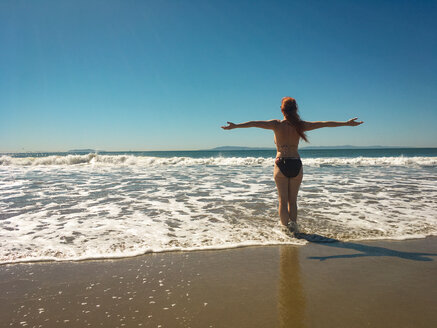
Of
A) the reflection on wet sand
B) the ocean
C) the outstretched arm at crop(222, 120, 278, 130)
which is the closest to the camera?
the reflection on wet sand

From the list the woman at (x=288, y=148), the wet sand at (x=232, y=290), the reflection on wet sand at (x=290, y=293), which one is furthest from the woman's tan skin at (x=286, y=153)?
the reflection on wet sand at (x=290, y=293)

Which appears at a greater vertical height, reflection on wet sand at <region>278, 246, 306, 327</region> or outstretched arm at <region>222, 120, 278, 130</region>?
outstretched arm at <region>222, 120, 278, 130</region>

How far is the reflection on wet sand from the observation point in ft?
7.13

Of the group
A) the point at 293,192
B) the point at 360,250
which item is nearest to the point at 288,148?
the point at 293,192

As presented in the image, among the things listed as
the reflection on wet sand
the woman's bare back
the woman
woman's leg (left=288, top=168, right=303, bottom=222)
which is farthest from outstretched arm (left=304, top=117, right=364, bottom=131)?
the reflection on wet sand

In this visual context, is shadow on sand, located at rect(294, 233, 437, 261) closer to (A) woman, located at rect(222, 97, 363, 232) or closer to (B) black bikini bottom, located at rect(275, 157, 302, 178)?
(A) woman, located at rect(222, 97, 363, 232)

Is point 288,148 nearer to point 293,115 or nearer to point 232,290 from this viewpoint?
point 293,115

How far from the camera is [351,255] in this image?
11.6 ft

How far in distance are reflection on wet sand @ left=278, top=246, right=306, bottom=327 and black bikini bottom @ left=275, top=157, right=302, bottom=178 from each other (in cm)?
134

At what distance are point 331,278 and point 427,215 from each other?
13.4 feet

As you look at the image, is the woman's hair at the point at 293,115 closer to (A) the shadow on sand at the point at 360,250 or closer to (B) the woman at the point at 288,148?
(B) the woman at the point at 288,148

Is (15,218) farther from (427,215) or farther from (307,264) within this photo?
(427,215)

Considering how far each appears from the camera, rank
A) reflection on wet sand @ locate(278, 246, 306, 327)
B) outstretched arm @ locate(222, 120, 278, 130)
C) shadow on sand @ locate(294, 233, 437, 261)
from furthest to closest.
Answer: outstretched arm @ locate(222, 120, 278, 130) < shadow on sand @ locate(294, 233, 437, 261) < reflection on wet sand @ locate(278, 246, 306, 327)

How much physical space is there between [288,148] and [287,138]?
17 centimetres
